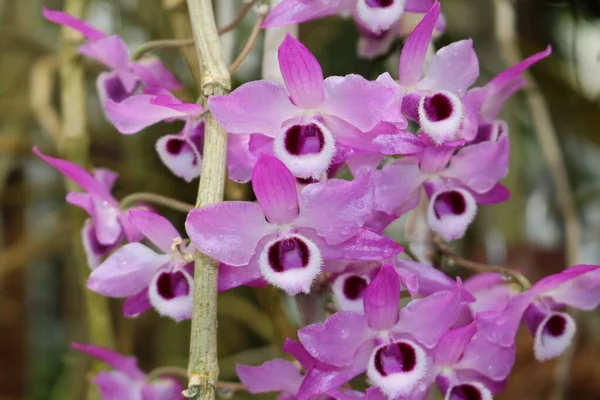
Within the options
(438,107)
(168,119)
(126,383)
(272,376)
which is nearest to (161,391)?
(126,383)

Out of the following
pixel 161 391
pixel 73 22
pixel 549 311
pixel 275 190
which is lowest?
pixel 161 391

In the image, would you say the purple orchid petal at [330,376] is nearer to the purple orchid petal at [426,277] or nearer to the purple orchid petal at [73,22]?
the purple orchid petal at [426,277]

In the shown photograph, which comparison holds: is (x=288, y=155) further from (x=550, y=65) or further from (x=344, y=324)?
(x=550, y=65)

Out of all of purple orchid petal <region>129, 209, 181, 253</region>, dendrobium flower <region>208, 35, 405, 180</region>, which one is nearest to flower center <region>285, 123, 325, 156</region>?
dendrobium flower <region>208, 35, 405, 180</region>

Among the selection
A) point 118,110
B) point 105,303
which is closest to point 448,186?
point 118,110

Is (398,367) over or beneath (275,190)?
beneath

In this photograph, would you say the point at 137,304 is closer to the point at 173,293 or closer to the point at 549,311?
the point at 173,293
